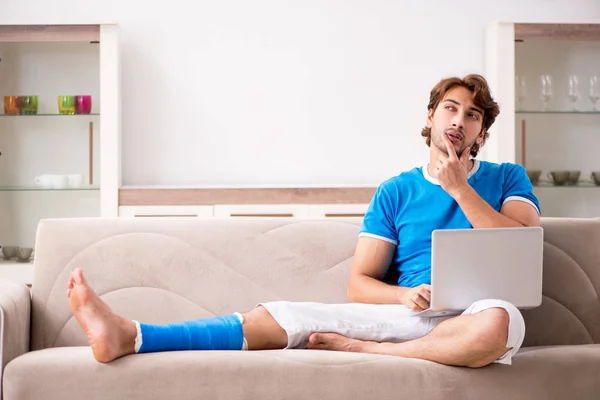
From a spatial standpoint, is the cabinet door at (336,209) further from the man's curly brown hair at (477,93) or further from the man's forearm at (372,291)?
the man's forearm at (372,291)

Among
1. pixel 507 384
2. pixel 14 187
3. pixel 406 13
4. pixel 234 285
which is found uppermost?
pixel 406 13

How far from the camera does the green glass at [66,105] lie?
4125 mm

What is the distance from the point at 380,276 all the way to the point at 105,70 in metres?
2.29

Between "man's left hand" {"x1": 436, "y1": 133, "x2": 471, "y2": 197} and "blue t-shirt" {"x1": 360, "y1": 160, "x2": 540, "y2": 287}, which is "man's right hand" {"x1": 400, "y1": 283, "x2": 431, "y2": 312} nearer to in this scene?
"blue t-shirt" {"x1": 360, "y1": 160, "x2": 540, "y2": 287}

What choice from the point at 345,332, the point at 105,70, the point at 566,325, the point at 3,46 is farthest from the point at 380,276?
the point at 3,46

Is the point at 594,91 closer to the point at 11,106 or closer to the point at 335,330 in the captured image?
the point at 335,330

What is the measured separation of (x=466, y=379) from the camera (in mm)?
1885

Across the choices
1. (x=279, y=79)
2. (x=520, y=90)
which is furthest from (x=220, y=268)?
(x=520, y=90)

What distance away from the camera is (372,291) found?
2.23 m

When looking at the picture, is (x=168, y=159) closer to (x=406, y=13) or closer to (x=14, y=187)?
(x=14, y=187)

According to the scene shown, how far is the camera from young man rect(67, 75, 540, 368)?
6.21ft

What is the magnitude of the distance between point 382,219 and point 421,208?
0.39 feet

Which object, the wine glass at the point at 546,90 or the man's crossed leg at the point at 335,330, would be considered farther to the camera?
the wine glass at the point at 546,90

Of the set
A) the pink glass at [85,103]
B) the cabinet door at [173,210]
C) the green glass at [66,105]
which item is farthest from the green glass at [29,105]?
the cabinet door at [173,210]
